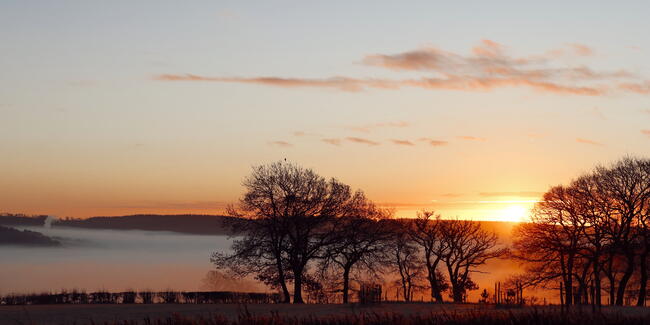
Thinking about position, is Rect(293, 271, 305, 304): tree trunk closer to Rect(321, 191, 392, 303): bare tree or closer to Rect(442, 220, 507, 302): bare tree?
Rect(321, 191, 392, 303): bare tree

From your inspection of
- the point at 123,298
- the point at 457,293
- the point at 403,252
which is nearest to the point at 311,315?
the point at 123,298

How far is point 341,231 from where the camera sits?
218 feet

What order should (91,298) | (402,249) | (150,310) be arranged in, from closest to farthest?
1. (150,310)
2. (91,298)
3. (402,249)

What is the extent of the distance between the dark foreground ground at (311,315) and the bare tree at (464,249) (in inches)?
1262

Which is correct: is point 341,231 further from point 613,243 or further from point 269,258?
point 613,243

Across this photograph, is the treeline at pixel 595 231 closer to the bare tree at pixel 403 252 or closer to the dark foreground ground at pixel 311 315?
the bare tree at pixel 403 252

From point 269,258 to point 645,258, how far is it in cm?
3418

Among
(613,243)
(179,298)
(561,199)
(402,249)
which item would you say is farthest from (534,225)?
(179,298)

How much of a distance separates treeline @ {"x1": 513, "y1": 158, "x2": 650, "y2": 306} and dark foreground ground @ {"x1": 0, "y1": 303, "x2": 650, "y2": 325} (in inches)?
961

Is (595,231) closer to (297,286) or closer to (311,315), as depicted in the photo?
(297,286)

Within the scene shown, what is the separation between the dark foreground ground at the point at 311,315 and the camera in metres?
27.7

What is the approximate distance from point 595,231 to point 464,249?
57.2ft

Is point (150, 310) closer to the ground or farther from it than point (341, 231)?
closer to the ground

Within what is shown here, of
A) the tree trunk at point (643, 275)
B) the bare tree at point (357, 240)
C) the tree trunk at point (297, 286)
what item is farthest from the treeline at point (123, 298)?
the tree trunk at point (643, 275)
